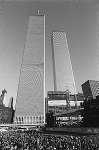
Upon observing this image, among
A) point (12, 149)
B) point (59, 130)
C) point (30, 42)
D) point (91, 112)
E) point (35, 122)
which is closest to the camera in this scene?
point (12, 149)

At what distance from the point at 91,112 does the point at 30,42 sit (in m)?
151

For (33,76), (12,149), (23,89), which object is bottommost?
(12,149)

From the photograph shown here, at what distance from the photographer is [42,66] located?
185 m

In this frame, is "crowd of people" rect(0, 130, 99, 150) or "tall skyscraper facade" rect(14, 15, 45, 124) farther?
"tall skyscraper facade" rect(14, 15, 45, 124)

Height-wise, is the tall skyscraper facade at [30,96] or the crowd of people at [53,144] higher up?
the tall skyscraper facade at [30,96]

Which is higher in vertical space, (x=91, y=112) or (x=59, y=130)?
(x=91, y=112)

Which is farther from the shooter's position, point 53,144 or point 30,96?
point 30,96

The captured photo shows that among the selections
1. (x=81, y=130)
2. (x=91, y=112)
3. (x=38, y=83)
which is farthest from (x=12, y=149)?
(x=38, y=83)

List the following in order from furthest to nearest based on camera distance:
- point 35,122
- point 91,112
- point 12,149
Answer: point 35,122 → point 91,112 → point 12,149

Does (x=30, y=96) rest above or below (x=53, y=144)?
above

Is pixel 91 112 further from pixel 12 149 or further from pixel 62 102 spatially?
pixel 62 102

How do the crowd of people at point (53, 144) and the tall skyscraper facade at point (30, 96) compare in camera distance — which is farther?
the tall skyscraper facade at point (30, 96)

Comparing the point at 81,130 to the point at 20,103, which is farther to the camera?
the point at 20,103

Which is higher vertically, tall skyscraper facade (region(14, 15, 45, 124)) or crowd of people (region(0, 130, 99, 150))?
tall skyscraper facade (region(14, 15, 45, 124))
